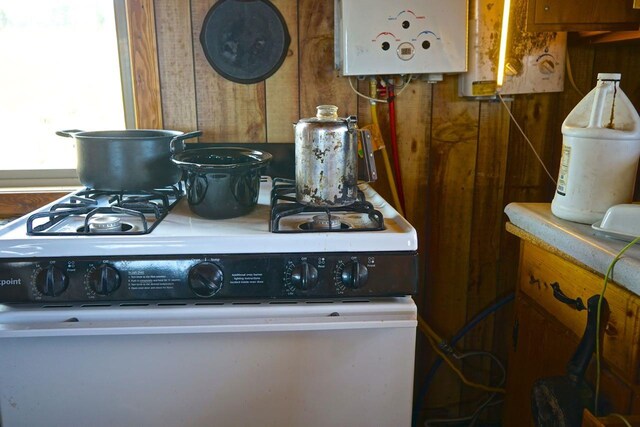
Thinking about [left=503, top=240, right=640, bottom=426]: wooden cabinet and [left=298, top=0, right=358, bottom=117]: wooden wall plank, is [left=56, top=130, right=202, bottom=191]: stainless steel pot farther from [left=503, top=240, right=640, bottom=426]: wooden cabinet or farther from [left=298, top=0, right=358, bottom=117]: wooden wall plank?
[left=503, top=240, right=640, bottom=426]: wooden cabinet

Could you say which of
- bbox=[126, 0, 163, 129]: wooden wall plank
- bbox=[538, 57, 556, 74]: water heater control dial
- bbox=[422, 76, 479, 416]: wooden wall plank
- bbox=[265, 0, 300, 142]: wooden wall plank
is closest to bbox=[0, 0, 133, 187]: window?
bbox=[126, 0, 163, 129]: wooden wall plank

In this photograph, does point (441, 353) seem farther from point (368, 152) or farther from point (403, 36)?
point (403, 36)

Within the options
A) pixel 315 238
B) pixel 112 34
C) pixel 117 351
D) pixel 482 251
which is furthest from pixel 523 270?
pixel 112 34

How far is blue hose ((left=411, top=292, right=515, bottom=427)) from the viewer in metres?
1.69

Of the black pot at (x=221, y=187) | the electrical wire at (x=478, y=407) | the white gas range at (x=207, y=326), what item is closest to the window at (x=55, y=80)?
the black pot at (x=221, y=187)

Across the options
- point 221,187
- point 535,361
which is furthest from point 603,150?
point 221,187

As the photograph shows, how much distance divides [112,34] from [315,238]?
3.60 ft

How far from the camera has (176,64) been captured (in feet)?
5.06

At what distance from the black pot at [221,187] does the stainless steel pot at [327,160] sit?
0.09 metres

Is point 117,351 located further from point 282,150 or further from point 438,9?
point 438,9

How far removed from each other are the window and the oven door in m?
0.86

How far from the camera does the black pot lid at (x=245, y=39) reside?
1.51m

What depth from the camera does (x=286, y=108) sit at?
1.58 metres

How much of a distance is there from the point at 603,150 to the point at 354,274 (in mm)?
573
